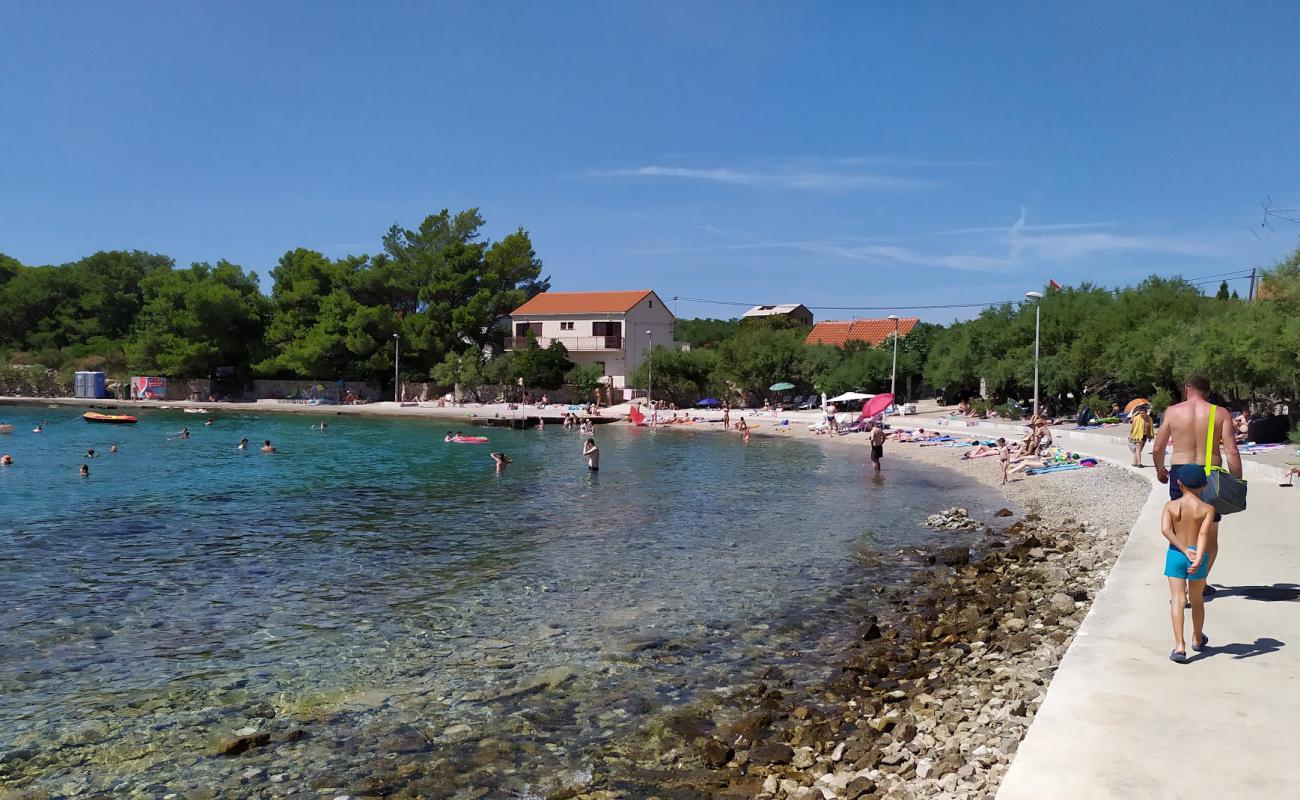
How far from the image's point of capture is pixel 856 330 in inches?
3027

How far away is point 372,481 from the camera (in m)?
27.3

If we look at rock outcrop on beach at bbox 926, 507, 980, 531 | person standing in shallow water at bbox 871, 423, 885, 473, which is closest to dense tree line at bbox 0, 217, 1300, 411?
person standing in shallow water at bbox 871, 423, 885, 473

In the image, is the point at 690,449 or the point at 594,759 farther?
the point at 690,449

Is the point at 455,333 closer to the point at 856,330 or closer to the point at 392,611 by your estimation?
the point at 856,330

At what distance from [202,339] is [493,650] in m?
73.5

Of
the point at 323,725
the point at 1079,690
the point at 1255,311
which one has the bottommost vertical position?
the point at 323,725

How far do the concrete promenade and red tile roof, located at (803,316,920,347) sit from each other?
65.4m

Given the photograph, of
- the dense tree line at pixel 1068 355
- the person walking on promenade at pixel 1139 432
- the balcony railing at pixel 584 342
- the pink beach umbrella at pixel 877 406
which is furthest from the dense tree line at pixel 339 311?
the person walking on promenade at pixel 1139 432

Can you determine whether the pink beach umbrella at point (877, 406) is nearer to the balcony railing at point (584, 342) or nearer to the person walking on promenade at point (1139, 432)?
the person walking on promenade at point (1139, 432)

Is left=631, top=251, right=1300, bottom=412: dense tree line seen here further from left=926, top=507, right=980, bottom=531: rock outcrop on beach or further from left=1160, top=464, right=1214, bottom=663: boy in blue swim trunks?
left=1160, top=464, right=1214, bottom=663: boy in blue swim trunks

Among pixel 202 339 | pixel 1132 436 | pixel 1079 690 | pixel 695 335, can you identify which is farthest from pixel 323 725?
pixel 695 335

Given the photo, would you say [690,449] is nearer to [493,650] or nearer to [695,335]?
[493,650]

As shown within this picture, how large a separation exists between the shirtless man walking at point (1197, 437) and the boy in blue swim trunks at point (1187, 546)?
65mm

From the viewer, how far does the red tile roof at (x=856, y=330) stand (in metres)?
73.8
